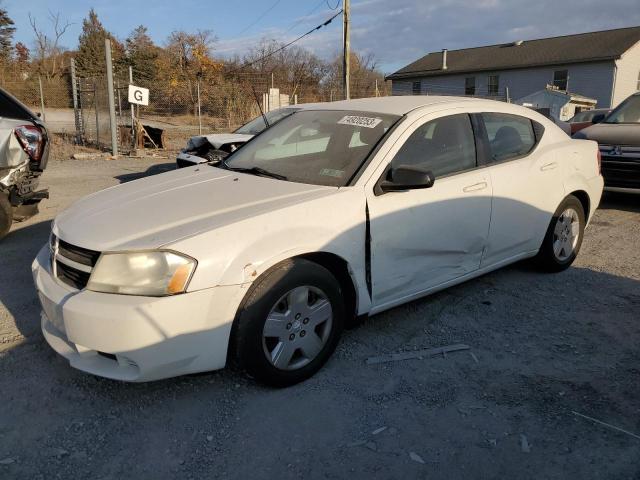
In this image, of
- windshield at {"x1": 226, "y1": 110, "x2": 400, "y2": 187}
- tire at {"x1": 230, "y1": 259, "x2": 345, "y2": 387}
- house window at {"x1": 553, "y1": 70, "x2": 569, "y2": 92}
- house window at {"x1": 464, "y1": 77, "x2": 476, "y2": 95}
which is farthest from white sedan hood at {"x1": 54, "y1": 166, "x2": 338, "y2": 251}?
house window at {"x1": 464, "y1": 77, "x2": 476, "y2": 95}

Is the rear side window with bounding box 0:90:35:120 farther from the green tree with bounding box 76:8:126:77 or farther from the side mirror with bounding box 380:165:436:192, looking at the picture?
the green tree with bounding box 76:8:126:77

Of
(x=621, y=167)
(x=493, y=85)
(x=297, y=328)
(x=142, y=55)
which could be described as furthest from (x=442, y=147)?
(x=142, y=55)

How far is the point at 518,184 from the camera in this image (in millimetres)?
4258

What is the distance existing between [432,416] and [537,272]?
2.70m

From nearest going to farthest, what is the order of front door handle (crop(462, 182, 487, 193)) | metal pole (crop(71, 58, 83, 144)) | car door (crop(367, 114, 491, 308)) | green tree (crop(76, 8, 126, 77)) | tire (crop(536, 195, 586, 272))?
1. car door (crop(367, 114, 491, 308))
2. front door handle (crop(462, 182, 487, 193))
3. tire (crop(536, 195, 586, 272))
4. metal pole (crop(71, 58, 83, 144))
5. green tree (crop(76, 8, 126, 77))

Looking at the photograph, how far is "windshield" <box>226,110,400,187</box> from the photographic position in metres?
3.54

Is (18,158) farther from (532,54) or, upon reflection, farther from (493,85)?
(532,54)

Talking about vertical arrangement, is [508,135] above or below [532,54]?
below

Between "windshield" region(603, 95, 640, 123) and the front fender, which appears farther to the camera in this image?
"windshield" region(603, 95, 640, 123)

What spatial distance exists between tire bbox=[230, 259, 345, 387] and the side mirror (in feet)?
2.34

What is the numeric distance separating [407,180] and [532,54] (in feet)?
120

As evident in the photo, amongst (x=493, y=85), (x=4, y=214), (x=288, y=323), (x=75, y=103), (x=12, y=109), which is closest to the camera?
(x=288, y=323)

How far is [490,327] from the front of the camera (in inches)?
152

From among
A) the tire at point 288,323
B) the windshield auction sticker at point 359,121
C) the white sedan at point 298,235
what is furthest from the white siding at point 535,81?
the tire at point 288,323
